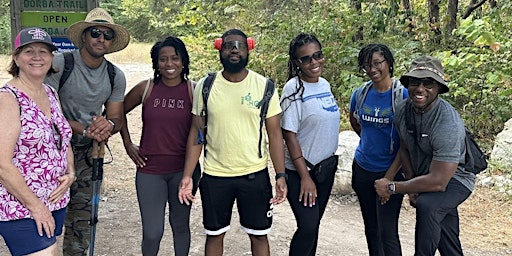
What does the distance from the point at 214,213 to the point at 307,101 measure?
3.31 feet

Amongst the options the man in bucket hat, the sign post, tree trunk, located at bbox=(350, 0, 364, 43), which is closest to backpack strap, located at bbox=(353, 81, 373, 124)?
the man in bucket hat

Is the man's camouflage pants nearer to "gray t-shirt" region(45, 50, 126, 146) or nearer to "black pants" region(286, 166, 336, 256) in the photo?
"gray t-shirt" region(45, 50, 126, 146)

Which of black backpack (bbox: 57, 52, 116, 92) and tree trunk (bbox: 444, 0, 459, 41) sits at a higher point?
tree trunk (bbox: 444, 0, 459, 41)

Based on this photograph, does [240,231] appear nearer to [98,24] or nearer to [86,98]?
[86,98]

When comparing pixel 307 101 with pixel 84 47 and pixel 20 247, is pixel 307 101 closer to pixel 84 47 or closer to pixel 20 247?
pixel 84 47

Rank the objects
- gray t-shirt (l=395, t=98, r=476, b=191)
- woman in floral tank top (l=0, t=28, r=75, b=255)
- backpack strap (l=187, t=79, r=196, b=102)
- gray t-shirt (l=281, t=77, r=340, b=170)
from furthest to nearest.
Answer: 1. backpack strap (l=187, t=79, r=196, b=102)
2. gray t-shirt (l=281, t=77, r=340, b=170)
3. gray t-shirt (l=395, t=98, r=476, b=191)
4. woman in floral tank top (l=0, t=28, r=75, b=255)

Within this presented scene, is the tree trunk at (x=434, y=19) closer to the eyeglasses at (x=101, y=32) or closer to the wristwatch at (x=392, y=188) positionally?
the wristwatch at (x=392, y=188)

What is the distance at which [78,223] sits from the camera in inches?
161

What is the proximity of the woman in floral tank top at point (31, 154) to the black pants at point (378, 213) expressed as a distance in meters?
2.07

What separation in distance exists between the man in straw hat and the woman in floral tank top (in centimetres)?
56

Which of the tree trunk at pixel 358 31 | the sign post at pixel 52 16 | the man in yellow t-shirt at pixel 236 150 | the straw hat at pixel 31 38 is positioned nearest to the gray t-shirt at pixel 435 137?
the man in yellow t-shirt at pixel 236 150

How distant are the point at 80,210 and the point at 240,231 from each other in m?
1.85

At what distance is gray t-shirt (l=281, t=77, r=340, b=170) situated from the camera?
3.67 metres

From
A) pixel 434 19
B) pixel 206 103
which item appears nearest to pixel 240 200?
pixel 206 103
